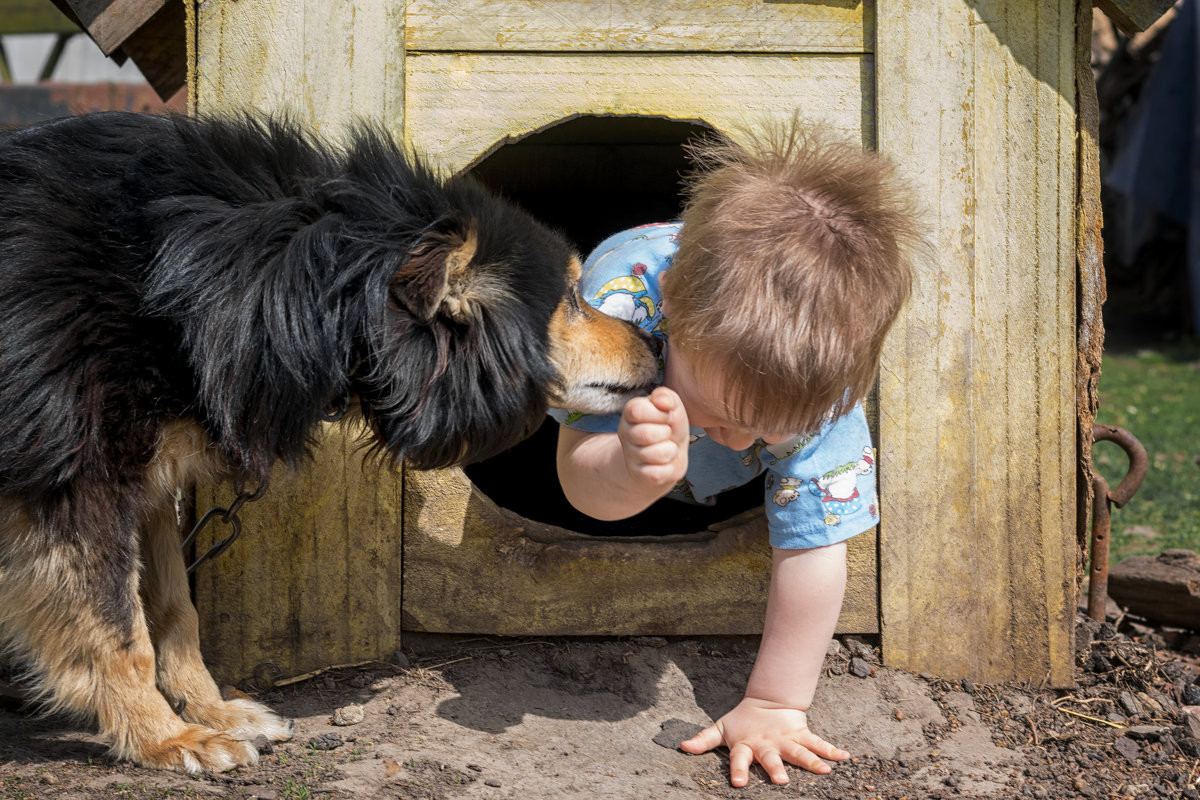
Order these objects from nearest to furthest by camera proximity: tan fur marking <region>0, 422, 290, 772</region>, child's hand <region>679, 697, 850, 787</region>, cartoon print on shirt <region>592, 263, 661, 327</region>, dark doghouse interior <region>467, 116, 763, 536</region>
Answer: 1. tan fur marking <region>0, 422, 290, 772</region>
2. child's hand <region>679, 697, 850, 787</region>
3. cartoon print on shirt <region>592, 263, 661, 327</region>
4. dark doghouse interior <region>467, 116, 763, 536</region>

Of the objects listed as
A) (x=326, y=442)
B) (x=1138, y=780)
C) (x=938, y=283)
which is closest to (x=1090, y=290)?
(x=938, y=283)

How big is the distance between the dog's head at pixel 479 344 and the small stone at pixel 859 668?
937 mm

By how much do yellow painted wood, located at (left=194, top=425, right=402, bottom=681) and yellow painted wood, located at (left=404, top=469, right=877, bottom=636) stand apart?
7 cm

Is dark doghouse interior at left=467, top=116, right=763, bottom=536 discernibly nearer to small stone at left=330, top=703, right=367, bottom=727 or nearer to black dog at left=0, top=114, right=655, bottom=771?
small stone at left=330, top=703, right=367, bottom=727

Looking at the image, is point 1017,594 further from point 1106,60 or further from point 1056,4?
point 1106,60

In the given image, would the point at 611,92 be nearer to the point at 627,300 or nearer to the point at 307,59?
the point at 627,300

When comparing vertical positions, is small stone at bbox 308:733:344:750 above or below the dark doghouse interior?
below

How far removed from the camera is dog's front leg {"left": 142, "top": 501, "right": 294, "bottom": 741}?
7.71 ft

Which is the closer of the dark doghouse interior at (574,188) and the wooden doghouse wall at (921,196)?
the wooden doghouse wall at (921,196)

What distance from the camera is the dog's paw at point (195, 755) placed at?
2129 mm

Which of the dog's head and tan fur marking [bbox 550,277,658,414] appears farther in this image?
tan fur marking [bbox 550,277,658,414]

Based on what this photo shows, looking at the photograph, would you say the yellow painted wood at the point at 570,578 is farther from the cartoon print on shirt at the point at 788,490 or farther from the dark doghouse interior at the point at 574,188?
the dark doghouse interior at the point at 574,188

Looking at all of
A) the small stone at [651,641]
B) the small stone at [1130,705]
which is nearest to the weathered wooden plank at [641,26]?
the small stone at [651,641]

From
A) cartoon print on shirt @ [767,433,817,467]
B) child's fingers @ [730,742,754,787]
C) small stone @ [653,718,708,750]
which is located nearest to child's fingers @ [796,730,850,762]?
child's fingers @ [730,742,754,787]
